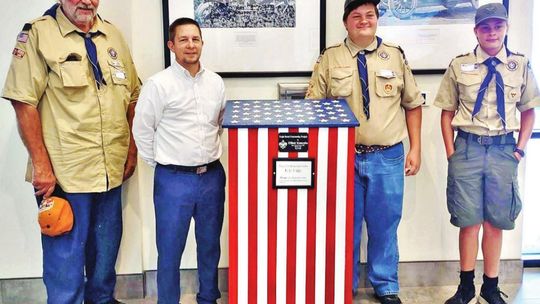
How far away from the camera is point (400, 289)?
360 centimetres

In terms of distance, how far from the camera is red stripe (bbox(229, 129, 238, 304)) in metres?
2.39

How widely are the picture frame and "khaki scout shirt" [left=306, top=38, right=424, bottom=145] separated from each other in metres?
0.23

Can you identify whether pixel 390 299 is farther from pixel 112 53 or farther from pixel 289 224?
pixel 112 53

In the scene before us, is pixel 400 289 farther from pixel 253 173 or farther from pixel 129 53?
pixel 129 53

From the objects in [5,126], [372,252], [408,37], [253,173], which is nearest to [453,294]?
[372,252]

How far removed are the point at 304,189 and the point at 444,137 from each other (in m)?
1.15

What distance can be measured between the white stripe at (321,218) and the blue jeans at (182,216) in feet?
2.32

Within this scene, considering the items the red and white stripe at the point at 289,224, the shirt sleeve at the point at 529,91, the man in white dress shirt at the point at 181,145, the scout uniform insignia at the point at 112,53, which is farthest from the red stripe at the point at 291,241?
the shirt sleeve at the point at 529,91

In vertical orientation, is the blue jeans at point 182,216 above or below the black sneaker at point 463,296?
above

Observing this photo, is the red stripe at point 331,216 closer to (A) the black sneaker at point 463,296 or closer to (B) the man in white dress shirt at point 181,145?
(B) the man in white dress shirt at point 181,145

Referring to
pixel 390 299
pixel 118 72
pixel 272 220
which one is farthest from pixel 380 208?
pixel 118 72

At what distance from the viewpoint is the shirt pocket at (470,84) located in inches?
121

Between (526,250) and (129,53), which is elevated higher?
(129,53)

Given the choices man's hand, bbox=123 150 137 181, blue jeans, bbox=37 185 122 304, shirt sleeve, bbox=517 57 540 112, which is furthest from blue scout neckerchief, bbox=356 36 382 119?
blue jeans, bbox=37 185 122 304
